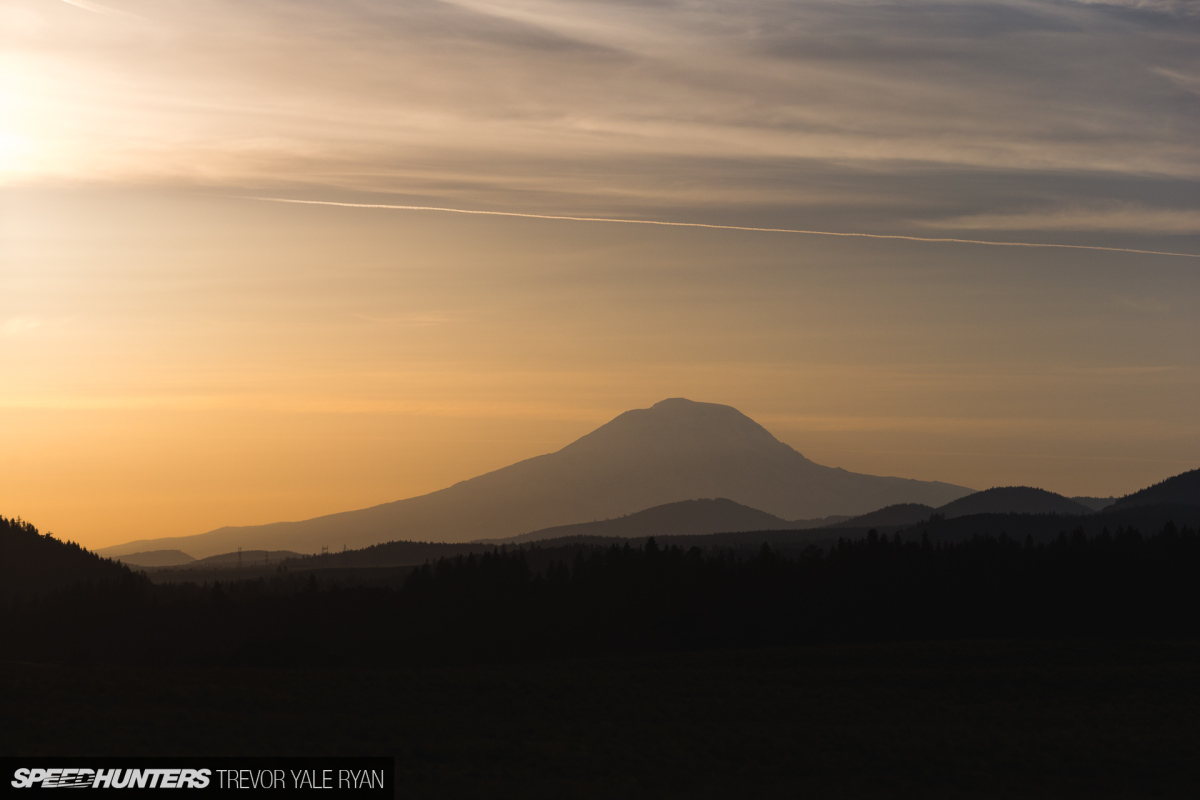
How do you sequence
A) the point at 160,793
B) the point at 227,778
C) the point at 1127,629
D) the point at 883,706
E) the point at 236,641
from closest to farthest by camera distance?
the point at 160,793, the point at 227,778, the point at 883,706, the point at 1127,629, the point at 236,641

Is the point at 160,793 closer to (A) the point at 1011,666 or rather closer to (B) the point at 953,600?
(A) the point at 1011,666

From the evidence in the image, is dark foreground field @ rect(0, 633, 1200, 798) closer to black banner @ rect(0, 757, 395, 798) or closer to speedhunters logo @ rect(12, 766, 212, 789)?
black banner @ rect(0, 757, 395, 798)

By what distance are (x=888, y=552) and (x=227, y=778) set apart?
157 meters

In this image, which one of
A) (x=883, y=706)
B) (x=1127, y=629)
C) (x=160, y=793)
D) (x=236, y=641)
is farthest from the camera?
(x=236, y=641)

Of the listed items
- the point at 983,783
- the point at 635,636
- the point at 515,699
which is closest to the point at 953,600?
the point at 635,636

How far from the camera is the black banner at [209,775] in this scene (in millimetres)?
54562

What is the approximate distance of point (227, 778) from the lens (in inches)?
2261

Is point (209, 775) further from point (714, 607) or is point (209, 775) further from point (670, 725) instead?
point (714, 607)

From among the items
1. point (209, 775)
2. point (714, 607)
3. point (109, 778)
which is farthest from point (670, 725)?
point (714, 607)

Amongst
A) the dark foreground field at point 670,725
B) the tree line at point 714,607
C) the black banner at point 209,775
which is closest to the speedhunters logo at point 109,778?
the black banner at point 209,775

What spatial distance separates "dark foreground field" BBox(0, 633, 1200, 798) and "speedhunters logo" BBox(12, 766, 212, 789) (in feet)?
28.3

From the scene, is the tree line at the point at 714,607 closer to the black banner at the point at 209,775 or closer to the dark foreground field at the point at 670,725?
the dark foreground field at the point at 670,725

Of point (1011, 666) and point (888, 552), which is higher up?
point (888, 552)

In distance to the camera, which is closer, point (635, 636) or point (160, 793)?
point (160, 793)
